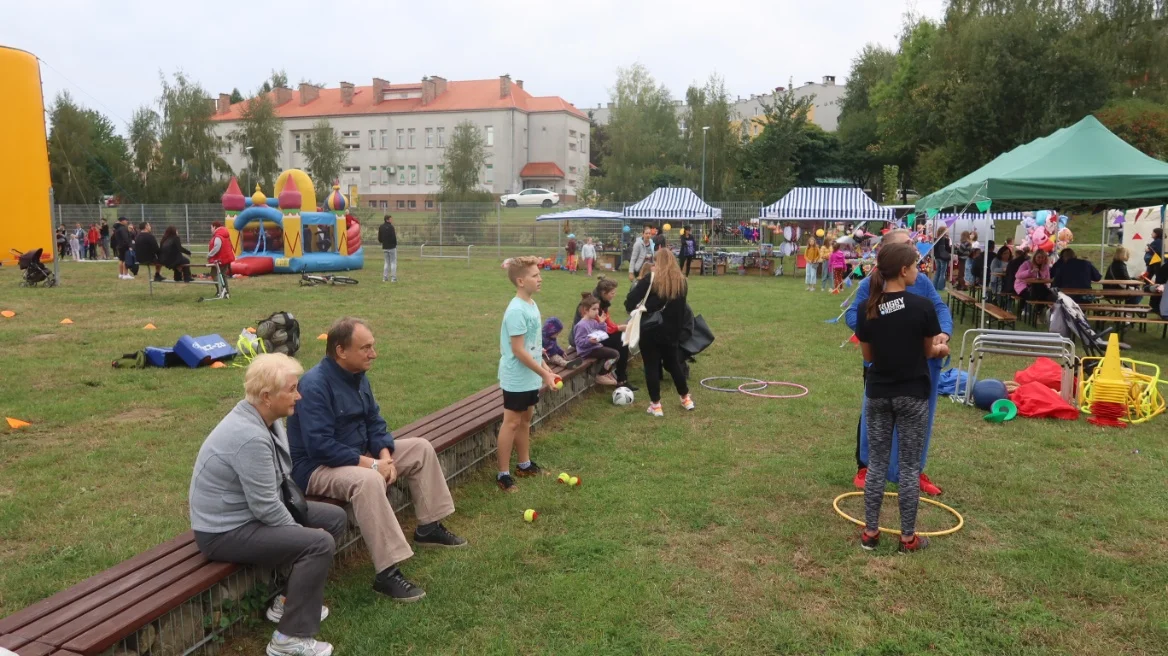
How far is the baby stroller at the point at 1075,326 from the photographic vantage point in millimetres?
10016

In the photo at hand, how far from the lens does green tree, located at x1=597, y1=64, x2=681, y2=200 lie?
51562 mm

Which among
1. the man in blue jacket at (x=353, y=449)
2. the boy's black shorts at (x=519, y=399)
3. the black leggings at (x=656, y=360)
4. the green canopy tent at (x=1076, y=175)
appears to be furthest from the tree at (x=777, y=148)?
the man in blue jacket at (x=353, y=449)

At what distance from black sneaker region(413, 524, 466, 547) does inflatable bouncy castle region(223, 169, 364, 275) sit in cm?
1900

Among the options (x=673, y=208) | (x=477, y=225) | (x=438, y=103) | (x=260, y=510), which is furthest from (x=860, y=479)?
(x=438, y=103)

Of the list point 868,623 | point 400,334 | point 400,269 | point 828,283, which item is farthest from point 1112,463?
point 400,269

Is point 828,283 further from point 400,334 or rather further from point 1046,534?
point 1046,534

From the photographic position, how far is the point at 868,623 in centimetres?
364

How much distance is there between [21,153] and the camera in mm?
14930

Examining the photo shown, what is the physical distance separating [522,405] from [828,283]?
675 inches

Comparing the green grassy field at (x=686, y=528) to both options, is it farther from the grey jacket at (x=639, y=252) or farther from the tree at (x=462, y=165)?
the tree at (x=462, y=165)

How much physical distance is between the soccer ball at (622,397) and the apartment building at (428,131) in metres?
56.8

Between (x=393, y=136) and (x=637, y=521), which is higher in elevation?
(x=393, y=136)

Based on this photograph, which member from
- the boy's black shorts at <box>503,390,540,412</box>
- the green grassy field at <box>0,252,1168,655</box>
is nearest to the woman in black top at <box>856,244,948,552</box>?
the green grassy field at <box>0,252,1168,655</box>

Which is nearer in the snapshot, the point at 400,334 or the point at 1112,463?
the point at 1112,463
